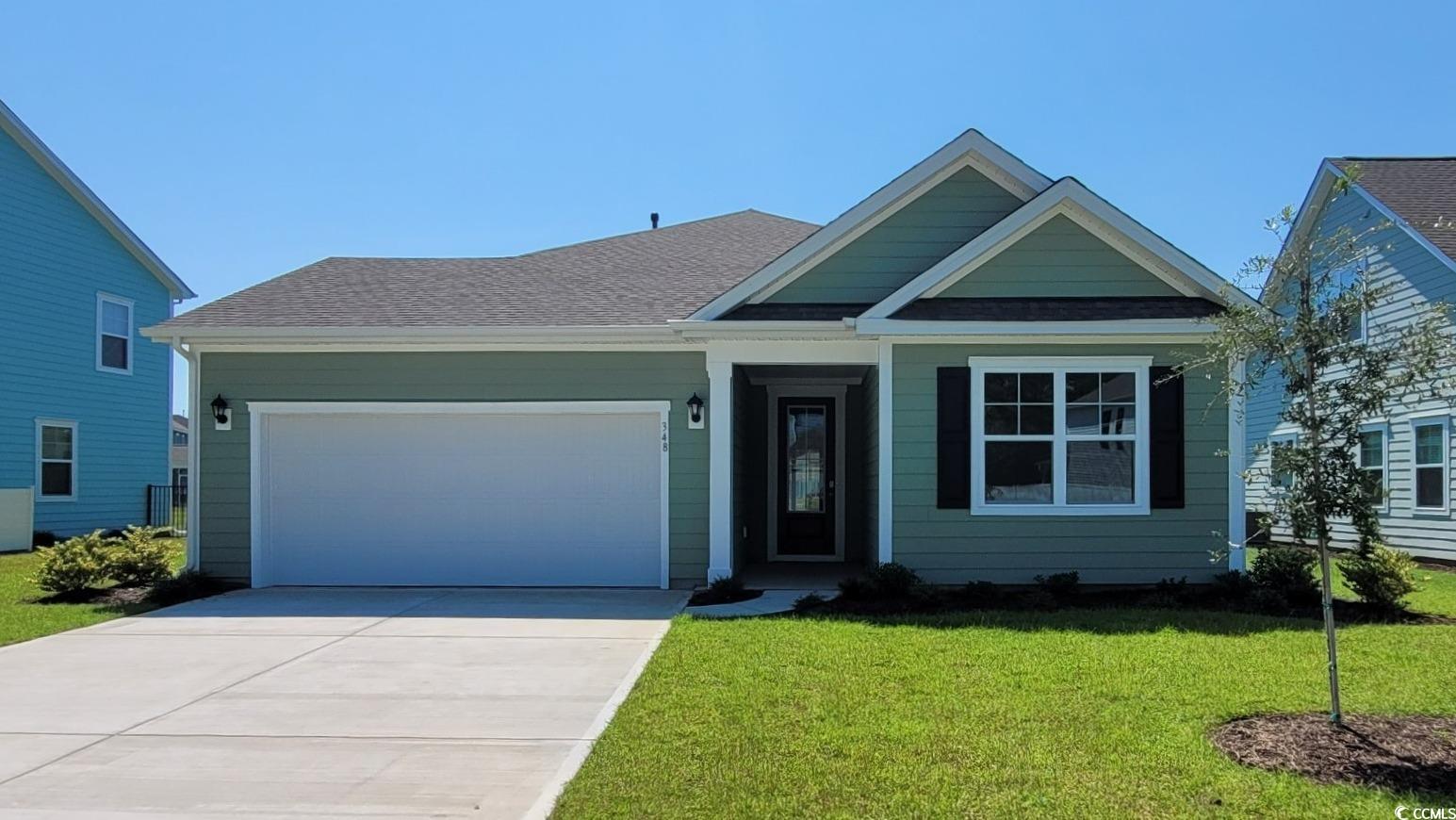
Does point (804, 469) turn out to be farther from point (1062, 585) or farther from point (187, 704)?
point (187, 704)

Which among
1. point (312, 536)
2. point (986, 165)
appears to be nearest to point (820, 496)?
point (986, 165)

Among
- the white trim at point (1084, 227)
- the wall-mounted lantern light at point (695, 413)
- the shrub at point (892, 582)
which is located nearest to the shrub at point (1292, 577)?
the white trim at point (1084, 227)

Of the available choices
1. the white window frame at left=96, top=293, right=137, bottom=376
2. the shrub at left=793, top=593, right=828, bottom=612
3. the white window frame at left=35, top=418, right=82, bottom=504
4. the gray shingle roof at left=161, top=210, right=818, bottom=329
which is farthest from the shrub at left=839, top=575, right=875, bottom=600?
the white window frame at left=96, top=293, right=137, bottom=376

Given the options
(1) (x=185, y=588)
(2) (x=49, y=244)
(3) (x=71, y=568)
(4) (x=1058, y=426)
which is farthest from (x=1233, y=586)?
(2) (x=49, y=244)

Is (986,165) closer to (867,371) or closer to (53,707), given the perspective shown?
(867,371)

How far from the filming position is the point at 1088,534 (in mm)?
10344

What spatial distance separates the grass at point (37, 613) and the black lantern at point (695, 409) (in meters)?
5.96

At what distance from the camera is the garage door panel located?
1155cm

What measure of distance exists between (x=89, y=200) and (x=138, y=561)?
36.9 feet

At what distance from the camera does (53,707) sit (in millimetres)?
6309

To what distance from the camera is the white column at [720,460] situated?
36.3 ft

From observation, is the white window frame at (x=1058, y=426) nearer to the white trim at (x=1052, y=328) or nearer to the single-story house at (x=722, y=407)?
the single-story house at (x=722, y=407)

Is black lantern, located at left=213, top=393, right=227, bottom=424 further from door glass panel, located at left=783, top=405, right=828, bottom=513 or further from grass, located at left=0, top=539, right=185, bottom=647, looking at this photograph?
door glass panel, located at left=783, top=405, right=828, bottom=513

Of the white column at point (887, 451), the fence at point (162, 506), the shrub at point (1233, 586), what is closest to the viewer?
the shrub at point (1233, 586)
